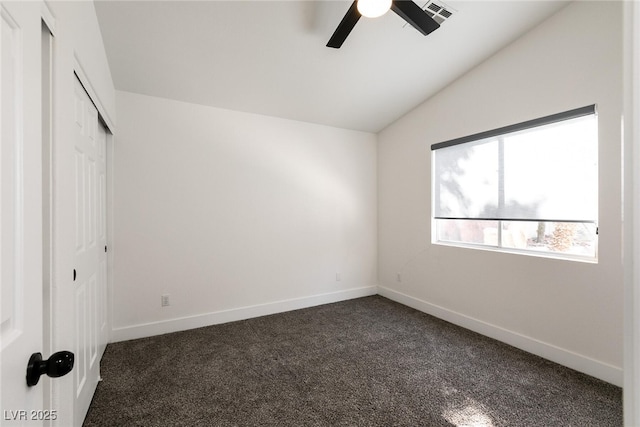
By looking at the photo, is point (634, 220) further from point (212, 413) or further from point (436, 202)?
point (436, 202)

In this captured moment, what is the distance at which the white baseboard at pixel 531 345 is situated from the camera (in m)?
1.99

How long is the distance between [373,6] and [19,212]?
6.23ft

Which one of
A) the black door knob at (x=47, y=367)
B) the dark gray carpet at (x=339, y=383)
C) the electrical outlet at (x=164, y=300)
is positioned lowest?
the dark gray carpet at (x=339, y=383)

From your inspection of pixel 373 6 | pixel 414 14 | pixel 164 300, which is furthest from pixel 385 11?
pixel 164 300

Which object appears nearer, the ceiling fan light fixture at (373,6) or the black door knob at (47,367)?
the black door knob at (47,367)

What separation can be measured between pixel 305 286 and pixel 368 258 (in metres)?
1.11

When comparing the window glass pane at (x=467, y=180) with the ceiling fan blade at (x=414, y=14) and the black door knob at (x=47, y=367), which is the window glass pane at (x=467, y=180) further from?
the black door knob at (x=47, y=367)

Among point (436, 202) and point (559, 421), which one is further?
point (436, 202)

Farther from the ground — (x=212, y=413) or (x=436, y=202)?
(x=436, y=202)

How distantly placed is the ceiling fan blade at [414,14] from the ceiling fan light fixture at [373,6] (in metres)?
0.08

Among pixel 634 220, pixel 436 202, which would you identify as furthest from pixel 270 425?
pixel 436 202

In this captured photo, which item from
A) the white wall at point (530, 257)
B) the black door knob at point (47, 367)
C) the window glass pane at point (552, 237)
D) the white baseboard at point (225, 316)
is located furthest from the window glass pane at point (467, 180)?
the black door knob at point (47, 367)

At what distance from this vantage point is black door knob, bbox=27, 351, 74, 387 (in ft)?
1.95

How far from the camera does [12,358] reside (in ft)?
1.75
